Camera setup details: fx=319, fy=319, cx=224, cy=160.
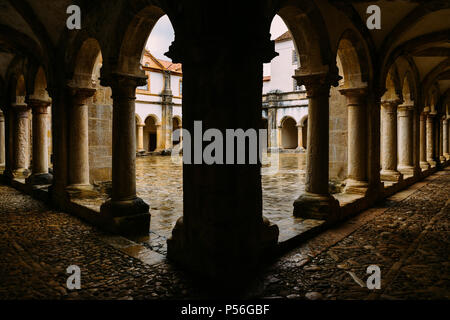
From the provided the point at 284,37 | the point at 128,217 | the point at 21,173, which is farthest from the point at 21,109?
the point at 284,37

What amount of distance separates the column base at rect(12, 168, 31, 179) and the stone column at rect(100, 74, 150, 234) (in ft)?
20.6

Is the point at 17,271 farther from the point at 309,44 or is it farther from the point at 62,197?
the point at 309,44

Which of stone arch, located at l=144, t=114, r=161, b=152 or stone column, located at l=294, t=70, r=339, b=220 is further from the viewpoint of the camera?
stone arch, located at l=144, t=114, r=161, b=152

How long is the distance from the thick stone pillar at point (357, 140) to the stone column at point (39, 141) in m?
6.73

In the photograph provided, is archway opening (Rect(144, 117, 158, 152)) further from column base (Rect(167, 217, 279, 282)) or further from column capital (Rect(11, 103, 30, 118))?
column base (Rect(167, 217, 279, 282))

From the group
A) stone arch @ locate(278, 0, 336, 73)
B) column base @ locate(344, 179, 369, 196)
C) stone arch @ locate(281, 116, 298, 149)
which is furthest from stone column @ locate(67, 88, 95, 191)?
stone arch @ locate(281, 116, 298, 149)

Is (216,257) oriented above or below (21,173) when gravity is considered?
below

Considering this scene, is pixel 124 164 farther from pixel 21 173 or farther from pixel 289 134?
pixel 289 134

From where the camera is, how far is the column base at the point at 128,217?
420 cm

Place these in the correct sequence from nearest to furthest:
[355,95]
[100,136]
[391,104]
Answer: [355,95], [100,136], [391,104]

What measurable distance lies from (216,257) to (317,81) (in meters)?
3.01

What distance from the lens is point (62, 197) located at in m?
5.91

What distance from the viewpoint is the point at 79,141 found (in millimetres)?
5871

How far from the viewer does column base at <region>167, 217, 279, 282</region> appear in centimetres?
271
